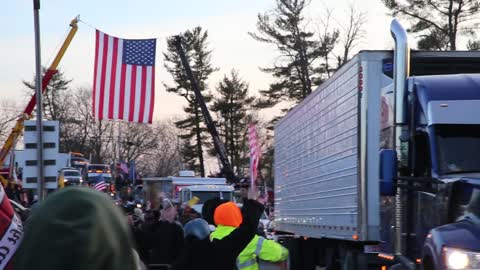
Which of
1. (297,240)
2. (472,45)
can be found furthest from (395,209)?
(472,45)

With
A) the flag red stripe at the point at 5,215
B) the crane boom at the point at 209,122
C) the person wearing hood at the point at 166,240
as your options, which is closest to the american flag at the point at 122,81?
the person wearing hood at the point at 166,240

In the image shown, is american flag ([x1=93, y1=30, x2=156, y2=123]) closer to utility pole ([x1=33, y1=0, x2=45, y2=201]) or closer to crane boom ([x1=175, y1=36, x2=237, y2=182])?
utility pole ([x1=33, y1=0, x2=45, y2=201])

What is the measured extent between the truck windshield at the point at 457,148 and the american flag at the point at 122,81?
415 inches

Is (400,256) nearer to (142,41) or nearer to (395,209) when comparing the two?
(395,209)

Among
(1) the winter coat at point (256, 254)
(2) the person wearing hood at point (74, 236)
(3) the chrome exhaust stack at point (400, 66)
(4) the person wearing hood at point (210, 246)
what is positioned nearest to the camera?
(2) the person wearing hood at point (74, 236)

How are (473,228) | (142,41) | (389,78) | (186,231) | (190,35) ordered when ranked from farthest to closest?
(190,35), (142,41), (389,78), (473,228), (186,231)

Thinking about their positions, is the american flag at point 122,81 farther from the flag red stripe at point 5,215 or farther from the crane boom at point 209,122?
the crane boom at point 209,122

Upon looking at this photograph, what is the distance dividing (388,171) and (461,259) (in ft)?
4.78

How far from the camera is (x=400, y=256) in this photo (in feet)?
30.8

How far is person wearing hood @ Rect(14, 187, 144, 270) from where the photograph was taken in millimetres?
2248

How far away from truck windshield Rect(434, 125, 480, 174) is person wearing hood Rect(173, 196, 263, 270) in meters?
2.33

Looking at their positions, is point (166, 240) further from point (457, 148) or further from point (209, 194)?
point (209, 194)

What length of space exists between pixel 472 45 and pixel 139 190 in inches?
798

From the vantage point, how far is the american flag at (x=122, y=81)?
1864 cm
